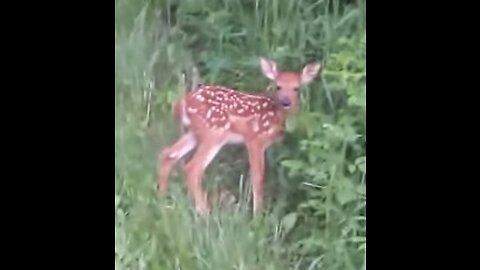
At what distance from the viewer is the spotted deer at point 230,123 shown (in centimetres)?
150

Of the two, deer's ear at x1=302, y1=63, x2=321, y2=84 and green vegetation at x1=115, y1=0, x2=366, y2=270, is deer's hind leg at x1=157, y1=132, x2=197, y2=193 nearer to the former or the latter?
green vegetation at x1=115, y1=0, x2=366, y2=270

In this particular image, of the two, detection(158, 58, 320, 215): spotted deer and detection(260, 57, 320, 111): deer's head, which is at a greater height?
detection(260, 57, 320, 111): deer's head

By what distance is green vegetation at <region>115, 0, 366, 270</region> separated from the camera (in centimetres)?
148

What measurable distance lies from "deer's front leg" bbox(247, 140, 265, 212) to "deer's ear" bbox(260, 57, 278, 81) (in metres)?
0.12

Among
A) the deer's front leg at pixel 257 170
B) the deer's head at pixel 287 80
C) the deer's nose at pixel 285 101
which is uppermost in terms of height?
the deer's head at pixel 287 80

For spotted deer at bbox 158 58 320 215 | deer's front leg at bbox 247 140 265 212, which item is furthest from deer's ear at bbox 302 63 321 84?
deer's front leg at bbox 247 140 265 212

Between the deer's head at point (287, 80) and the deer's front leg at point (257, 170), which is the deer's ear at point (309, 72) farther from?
the deer's front leg at point (257, 170)

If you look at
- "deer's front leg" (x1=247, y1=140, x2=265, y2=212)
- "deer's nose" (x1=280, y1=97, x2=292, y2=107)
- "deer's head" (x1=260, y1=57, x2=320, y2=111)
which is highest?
"deer's head" (x1=260, y1=57, x2=320, y2=111)

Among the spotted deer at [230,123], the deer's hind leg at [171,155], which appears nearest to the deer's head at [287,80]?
the spotted deer at [230,123]

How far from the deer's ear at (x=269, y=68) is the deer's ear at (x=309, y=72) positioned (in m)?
0.05

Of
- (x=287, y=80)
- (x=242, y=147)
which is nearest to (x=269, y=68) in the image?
(x=287, y=80)

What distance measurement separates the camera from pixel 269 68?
1501 mm

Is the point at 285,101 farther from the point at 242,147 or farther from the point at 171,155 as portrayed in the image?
the point at 171,155
